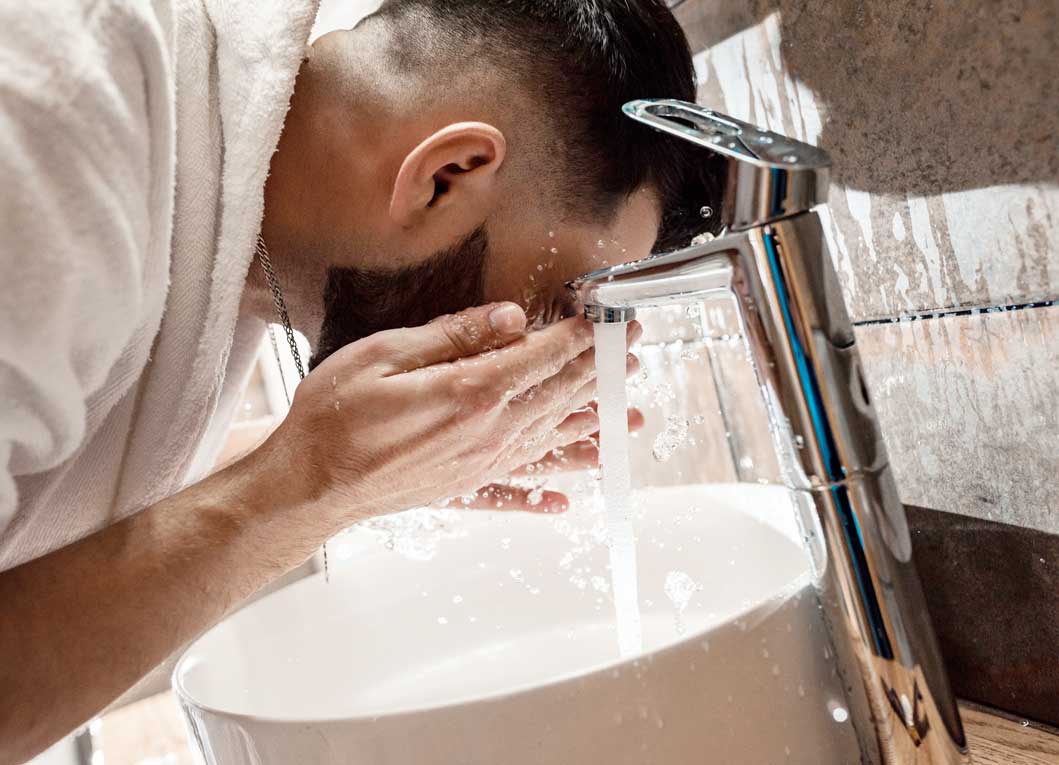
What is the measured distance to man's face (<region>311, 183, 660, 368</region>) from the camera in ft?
2.25

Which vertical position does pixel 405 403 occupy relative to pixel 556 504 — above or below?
above

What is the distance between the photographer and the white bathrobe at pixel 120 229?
47 centimetres

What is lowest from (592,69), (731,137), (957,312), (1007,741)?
(1007,741)

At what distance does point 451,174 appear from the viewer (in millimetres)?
662

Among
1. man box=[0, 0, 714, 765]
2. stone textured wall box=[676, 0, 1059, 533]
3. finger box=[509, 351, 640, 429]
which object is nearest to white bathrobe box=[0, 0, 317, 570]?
man box=[0, 0, 714, 765]

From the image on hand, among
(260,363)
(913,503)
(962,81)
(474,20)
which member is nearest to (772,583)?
(913,503)

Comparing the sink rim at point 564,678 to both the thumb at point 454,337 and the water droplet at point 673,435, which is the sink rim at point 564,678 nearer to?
the thumb at point 454,337

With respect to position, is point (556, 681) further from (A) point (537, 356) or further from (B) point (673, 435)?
(B) point (673, 435)

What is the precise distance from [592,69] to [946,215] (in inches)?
10.5

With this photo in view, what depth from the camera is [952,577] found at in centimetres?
60

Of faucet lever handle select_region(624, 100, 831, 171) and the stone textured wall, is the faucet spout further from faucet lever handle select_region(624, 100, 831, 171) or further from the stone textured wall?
the stone textured wall

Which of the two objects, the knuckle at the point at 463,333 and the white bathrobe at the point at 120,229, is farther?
the knuckle at the point at 463,333

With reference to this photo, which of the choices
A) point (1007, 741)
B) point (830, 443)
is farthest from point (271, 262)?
point (1007, 741)

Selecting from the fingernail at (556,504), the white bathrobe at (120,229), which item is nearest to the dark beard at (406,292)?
the white bathrobe at (120,229)
